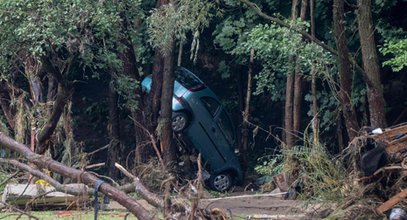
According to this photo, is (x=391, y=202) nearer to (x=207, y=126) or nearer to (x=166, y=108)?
(x=166, y=108)

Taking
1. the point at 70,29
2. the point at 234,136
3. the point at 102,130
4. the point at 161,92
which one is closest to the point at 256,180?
the point at 234,136

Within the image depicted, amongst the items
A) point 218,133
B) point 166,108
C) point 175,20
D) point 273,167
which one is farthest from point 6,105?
point 273,167

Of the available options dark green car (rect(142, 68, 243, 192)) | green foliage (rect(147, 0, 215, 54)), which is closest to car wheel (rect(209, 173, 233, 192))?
dark green car (rect(142, 68, 243, 192))

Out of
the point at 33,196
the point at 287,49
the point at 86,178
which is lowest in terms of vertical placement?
the point at 33,196

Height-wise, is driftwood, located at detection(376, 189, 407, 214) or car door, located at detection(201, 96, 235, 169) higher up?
car door, located at detection(201, 96, 235, 169)

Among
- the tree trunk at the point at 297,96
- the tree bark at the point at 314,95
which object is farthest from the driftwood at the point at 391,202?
the tree trunk at the point at 297,96

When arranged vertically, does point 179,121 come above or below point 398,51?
below

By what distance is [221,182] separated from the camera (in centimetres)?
1773

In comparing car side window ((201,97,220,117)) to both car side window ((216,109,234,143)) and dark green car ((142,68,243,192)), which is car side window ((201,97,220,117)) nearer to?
dark green car ((142,68,243,192))

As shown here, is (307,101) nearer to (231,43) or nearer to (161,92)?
(231,43)

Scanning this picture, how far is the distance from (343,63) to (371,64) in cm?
54

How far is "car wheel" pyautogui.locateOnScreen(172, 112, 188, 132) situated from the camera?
17.3 meters

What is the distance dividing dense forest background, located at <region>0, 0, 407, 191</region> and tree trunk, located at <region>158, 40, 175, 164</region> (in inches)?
1.0

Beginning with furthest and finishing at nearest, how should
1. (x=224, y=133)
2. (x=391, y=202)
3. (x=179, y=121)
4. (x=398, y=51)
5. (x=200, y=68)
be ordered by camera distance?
(x=200, y=68)
(x=224, y=133)
(x=179, y=121)
(x=398, y=51)
(x=391, y=202)
